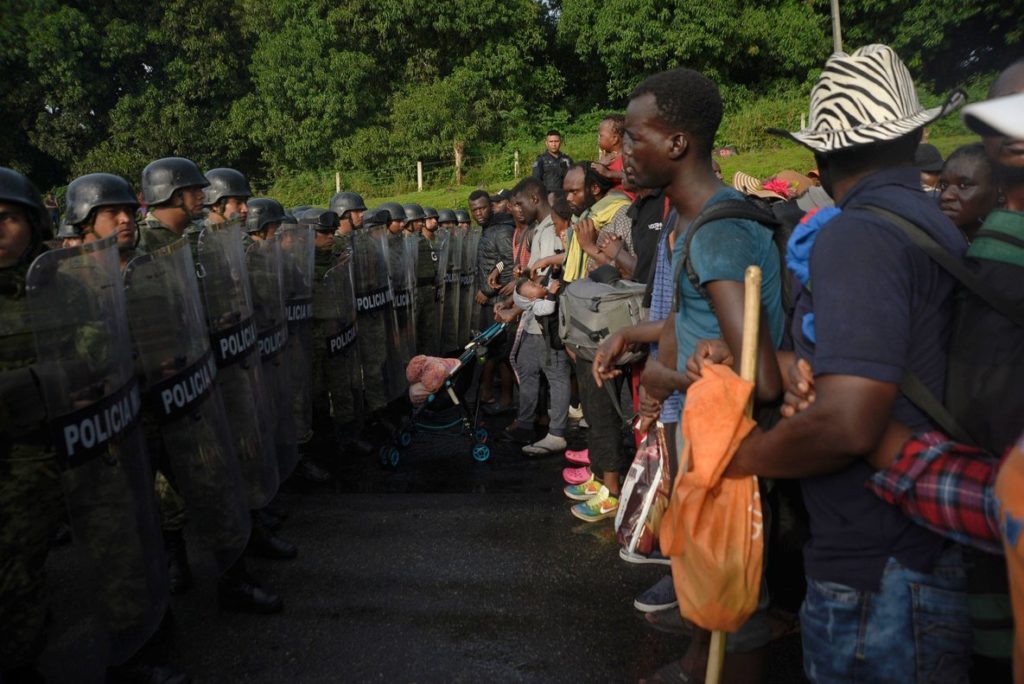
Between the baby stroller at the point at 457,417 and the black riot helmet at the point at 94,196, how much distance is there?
2861mm

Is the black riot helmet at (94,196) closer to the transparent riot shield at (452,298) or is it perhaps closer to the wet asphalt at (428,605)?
the wet asphalt at (428,605)

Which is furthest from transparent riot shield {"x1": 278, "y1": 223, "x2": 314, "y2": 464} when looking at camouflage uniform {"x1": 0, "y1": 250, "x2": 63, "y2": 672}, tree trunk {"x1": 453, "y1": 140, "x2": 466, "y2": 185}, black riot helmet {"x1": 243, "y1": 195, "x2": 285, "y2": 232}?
tree trunk {"x1": 453, "y1": 140, "x2": 466, "y2": 185}

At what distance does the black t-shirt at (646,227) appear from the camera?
435 cm

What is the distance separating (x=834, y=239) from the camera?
5.49 ft

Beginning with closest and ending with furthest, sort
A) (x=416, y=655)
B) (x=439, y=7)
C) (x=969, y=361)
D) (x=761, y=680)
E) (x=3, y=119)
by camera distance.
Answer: (x=969, y=361), (x=761, y=680), (x=416, y=655), (x=439, y=7), (x=3, y=119)

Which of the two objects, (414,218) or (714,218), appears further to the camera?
(414,218)

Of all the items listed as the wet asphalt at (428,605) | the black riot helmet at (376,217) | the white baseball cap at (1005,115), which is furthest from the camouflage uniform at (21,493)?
the black riot helmet at (376,217)

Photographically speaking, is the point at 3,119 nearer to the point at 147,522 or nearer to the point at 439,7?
the point at 439,7

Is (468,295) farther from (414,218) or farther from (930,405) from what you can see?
(930,405)

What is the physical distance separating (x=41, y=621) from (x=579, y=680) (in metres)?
2.08

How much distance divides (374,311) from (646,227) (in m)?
3.28

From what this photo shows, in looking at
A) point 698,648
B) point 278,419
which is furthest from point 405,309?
point 698,648

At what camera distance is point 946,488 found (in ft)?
5.12

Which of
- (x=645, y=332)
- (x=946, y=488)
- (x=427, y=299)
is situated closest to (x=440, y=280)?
(x=427, y=299)
